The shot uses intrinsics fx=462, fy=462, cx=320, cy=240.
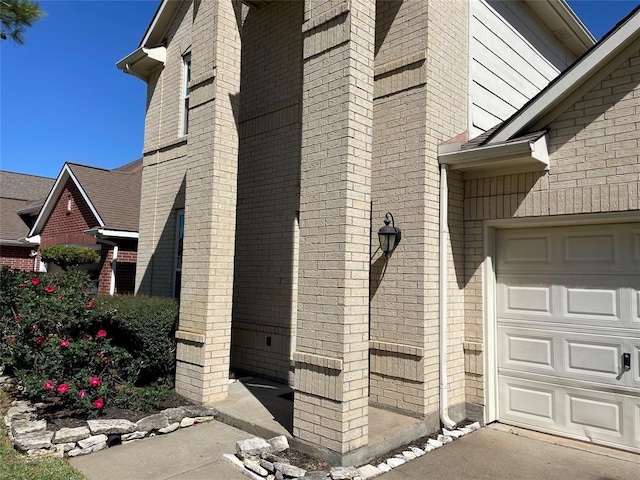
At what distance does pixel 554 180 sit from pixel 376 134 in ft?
7.44

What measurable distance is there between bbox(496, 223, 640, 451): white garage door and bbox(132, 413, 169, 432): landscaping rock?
4.18 meters

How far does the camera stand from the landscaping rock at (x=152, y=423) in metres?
5.27

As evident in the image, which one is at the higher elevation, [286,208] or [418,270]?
[286,208]

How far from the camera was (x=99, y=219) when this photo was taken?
40.8 feet

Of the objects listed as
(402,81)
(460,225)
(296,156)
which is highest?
(402,81)

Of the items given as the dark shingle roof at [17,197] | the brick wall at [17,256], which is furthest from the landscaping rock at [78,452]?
the dark shingle roof at [17,197]

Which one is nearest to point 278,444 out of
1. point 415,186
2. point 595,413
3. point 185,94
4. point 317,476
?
point 317,476

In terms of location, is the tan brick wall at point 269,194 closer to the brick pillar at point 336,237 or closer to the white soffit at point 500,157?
the brick pillar at point 336,237

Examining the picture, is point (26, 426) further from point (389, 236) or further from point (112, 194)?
point (112, 194)

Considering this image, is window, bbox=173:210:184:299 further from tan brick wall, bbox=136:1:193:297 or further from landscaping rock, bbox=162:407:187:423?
landscaping rock, bbox=162:407:187:423

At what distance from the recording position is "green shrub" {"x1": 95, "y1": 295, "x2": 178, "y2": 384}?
6.51 meters

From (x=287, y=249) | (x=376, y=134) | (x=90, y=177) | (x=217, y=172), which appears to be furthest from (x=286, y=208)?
(x=90, y=177)

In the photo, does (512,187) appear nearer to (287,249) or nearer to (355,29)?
(355,29)

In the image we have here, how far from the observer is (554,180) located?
17.6ft
